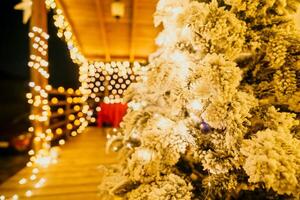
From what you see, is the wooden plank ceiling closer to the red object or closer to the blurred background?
the blurred background

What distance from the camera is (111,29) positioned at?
6.67 metres

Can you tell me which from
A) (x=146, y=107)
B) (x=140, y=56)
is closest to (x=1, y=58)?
(x=140, y=56)

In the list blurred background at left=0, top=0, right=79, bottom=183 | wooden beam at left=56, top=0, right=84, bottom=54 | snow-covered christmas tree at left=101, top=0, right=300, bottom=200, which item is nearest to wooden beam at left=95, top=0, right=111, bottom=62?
wooden beam at left=56, top=0, right=84, bottom=54

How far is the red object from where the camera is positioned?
818 centimetres

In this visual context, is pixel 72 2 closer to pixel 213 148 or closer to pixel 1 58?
pixel 213 148

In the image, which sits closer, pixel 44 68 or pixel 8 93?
pixel 44 68

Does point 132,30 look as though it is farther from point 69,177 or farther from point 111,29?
point 69,177

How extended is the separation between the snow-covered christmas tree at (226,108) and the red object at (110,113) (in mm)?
6263

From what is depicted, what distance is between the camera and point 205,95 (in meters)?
1.54

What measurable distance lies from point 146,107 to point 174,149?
0.59 meters

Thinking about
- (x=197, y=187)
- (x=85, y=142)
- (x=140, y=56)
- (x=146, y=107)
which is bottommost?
(x=85, y=142)

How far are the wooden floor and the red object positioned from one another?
7.93 feet

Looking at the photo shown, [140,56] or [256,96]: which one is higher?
[140,56]

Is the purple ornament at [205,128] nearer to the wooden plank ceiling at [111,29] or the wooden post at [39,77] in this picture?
the wooden post at [39,77]
